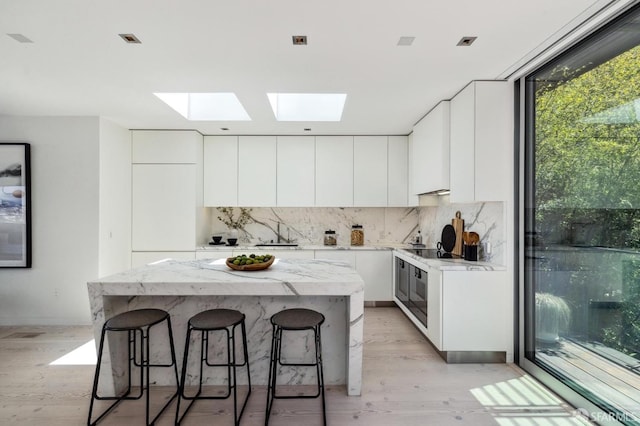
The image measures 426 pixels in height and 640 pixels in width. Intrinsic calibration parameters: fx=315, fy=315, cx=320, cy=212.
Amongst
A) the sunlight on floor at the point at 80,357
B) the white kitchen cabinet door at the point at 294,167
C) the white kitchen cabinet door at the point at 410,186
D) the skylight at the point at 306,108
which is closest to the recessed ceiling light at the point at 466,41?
the skylight at the point at 306,108

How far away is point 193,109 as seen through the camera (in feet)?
12.4

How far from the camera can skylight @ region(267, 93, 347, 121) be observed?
12.4ft

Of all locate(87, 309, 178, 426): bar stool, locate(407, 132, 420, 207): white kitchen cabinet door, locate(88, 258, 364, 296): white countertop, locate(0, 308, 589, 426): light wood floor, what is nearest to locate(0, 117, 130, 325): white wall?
locate(0, 308, 589, 426): light wood floor

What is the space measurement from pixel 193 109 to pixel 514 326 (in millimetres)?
4096

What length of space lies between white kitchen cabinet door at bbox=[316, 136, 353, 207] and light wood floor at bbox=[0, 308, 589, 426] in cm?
220

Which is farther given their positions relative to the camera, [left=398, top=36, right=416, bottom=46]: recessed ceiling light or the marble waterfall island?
the marble waterfall island

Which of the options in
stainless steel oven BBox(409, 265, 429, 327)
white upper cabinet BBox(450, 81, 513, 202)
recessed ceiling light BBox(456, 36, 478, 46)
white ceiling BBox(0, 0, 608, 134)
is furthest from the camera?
stainless steel oven BBox(409, 265, 429, 327)

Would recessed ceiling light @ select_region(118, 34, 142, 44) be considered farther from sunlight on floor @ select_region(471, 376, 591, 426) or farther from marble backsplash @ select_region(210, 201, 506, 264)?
sunlight on floor @ select_region(471, 376, 591, 426)

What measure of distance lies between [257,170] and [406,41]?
9.55 ft

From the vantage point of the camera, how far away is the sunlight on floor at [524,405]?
2082 mm

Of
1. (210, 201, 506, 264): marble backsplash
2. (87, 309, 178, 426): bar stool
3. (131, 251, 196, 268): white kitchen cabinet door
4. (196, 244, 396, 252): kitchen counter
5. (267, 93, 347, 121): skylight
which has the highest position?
(267, 93, 347, 121): skylight

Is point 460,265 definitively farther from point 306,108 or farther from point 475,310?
point 306,108

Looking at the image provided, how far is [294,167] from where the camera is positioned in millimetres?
4574

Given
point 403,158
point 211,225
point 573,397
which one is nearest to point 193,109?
point 211,225
